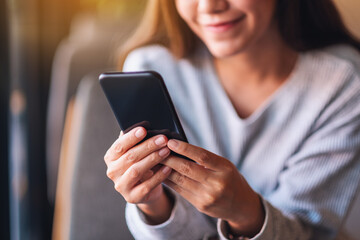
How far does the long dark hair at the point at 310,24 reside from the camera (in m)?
0.63

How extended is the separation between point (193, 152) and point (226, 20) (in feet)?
0.69

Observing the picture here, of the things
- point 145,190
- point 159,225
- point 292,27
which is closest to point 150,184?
point 145,190

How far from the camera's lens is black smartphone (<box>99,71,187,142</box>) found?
14.4 inches

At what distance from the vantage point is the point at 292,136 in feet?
1.93

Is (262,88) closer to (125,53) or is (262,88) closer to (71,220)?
(125,53)

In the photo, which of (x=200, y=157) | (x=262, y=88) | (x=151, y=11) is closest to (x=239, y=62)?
(x=262, y=88)

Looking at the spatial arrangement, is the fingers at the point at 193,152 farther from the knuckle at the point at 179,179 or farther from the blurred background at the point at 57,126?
the blurred background at the point at 57,126

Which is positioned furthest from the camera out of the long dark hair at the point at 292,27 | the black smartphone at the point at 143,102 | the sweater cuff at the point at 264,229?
the long dark hair at the point at 292,27

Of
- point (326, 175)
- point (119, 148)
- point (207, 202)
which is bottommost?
point (326, 175)

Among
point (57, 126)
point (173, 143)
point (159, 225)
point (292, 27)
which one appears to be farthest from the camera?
point (57, 126)

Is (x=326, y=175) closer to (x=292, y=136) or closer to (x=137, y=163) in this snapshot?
(x=292, y=136)

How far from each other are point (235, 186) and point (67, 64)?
591 mm

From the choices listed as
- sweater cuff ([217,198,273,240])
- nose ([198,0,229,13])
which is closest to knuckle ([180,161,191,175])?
sweater cuff ([217,198,273,240])

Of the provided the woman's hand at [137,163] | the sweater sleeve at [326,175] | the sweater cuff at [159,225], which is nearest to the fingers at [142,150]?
the woman's hand at [137,163]
